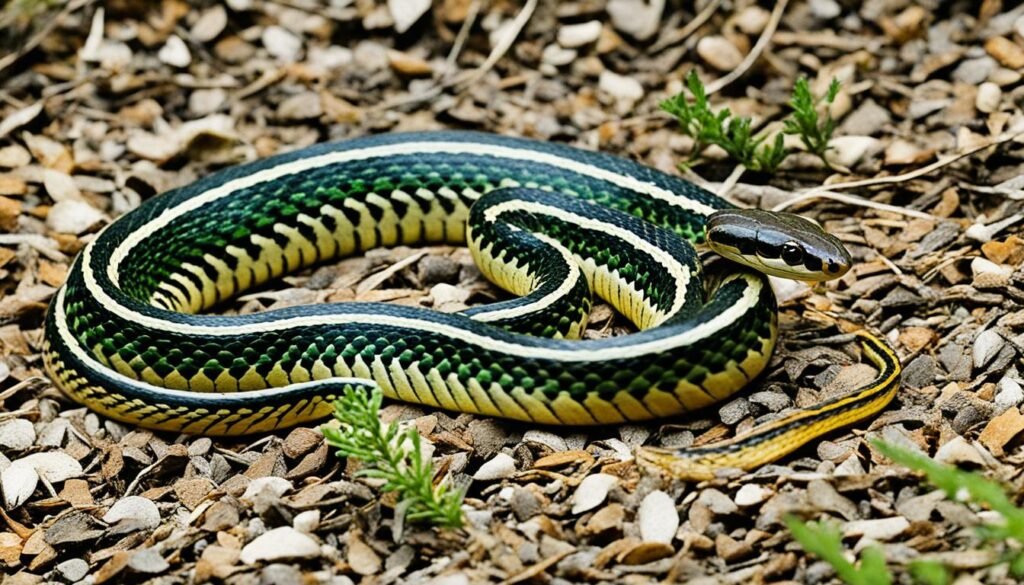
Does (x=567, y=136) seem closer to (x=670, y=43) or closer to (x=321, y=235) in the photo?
(x=670, y=43)

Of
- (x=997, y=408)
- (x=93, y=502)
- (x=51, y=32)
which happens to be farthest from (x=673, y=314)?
(x=51, y=32)

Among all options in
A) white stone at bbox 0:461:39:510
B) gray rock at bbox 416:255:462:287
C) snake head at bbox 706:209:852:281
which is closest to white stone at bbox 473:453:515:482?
snake head at bbox 706:209:852:281

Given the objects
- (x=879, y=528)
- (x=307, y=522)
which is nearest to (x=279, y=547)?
(x=307, y=522)

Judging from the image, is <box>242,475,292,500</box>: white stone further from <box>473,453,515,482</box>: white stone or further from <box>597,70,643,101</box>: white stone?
<box>597,70,643,101</box>: white stone

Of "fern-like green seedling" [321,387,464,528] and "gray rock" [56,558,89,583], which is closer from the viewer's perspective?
"fern-like green seedling" [321,387,464,528]

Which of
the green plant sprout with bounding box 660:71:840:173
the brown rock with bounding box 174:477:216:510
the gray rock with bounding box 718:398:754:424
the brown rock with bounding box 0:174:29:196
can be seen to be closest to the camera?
the brown rock with bounding box 174:477:216:510

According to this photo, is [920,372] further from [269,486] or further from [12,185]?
[12,185]

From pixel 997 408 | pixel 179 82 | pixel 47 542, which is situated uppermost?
pixel 179 82
